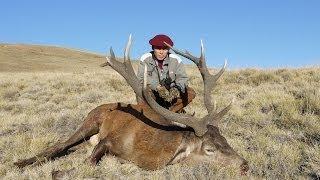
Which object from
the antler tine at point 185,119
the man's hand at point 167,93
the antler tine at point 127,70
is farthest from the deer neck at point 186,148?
the man's hand at point 167,93

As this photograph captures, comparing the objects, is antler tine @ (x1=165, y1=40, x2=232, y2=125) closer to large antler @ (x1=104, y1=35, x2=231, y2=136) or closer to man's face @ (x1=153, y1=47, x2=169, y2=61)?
large antler @ (x1=104, y1=35, x2=231, y2=136)

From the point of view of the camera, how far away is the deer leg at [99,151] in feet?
22.4

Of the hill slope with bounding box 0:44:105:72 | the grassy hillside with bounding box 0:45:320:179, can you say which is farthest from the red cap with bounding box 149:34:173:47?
the hill slope with bounding box 0:44:105:72

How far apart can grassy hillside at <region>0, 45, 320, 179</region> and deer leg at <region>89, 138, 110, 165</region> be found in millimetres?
113

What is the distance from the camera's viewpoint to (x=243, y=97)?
13.6 metres

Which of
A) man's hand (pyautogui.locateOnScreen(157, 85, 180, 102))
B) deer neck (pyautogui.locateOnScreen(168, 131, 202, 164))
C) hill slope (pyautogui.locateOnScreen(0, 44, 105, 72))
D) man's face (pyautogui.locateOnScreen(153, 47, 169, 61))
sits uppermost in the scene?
man's face (pyautogui.locateOnScreen(153, 47, 169, 61))

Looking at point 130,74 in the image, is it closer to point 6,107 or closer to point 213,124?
point 213,124

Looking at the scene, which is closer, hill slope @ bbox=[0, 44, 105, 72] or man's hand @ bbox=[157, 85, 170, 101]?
man's hand @ bbox=[157, 85, 170, 101]

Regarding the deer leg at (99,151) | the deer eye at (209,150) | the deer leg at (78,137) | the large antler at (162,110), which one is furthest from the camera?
the deer leg at (78,137)

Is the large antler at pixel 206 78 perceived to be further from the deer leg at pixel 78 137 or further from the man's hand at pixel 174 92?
the deer leg at pixel 78 137

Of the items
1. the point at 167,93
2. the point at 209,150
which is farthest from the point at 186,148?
the point at 167,93

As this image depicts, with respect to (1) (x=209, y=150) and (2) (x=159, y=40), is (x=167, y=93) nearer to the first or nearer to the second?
(2) (x=159, y=40)

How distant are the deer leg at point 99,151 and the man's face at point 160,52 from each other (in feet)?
7.50

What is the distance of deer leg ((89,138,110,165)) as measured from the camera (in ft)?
22.4
